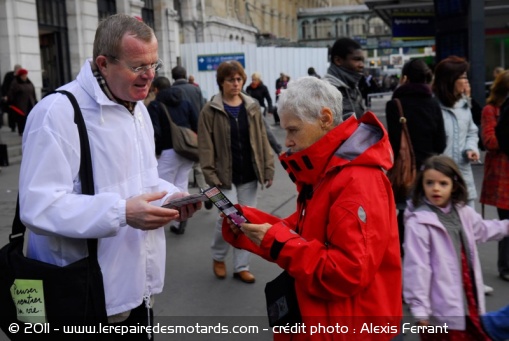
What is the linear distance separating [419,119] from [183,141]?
287cm

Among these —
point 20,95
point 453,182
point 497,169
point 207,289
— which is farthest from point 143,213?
point 20,95

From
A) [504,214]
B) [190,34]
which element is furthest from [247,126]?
[190,34]

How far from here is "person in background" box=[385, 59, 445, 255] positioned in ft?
17.0

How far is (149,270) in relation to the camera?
268cm

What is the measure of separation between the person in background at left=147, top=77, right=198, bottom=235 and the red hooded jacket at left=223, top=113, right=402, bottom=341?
15.4ft

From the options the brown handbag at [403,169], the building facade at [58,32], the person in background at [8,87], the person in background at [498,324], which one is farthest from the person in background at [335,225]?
the building facade at [58,32]

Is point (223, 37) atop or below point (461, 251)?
atop

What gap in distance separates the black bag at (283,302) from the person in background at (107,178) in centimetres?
52

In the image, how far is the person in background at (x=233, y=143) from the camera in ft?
17.9

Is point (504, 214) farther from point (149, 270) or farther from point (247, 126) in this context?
point (149, 270)

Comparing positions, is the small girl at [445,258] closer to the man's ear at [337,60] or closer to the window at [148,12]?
the man's ear at [337,60]

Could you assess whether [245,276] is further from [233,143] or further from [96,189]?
[96,189]

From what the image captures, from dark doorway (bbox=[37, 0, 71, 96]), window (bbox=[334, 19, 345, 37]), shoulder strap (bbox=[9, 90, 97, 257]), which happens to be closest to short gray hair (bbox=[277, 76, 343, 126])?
shoulder strap (bbox=[9, 90, 97, 257])

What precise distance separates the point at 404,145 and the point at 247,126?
56.0 inches
